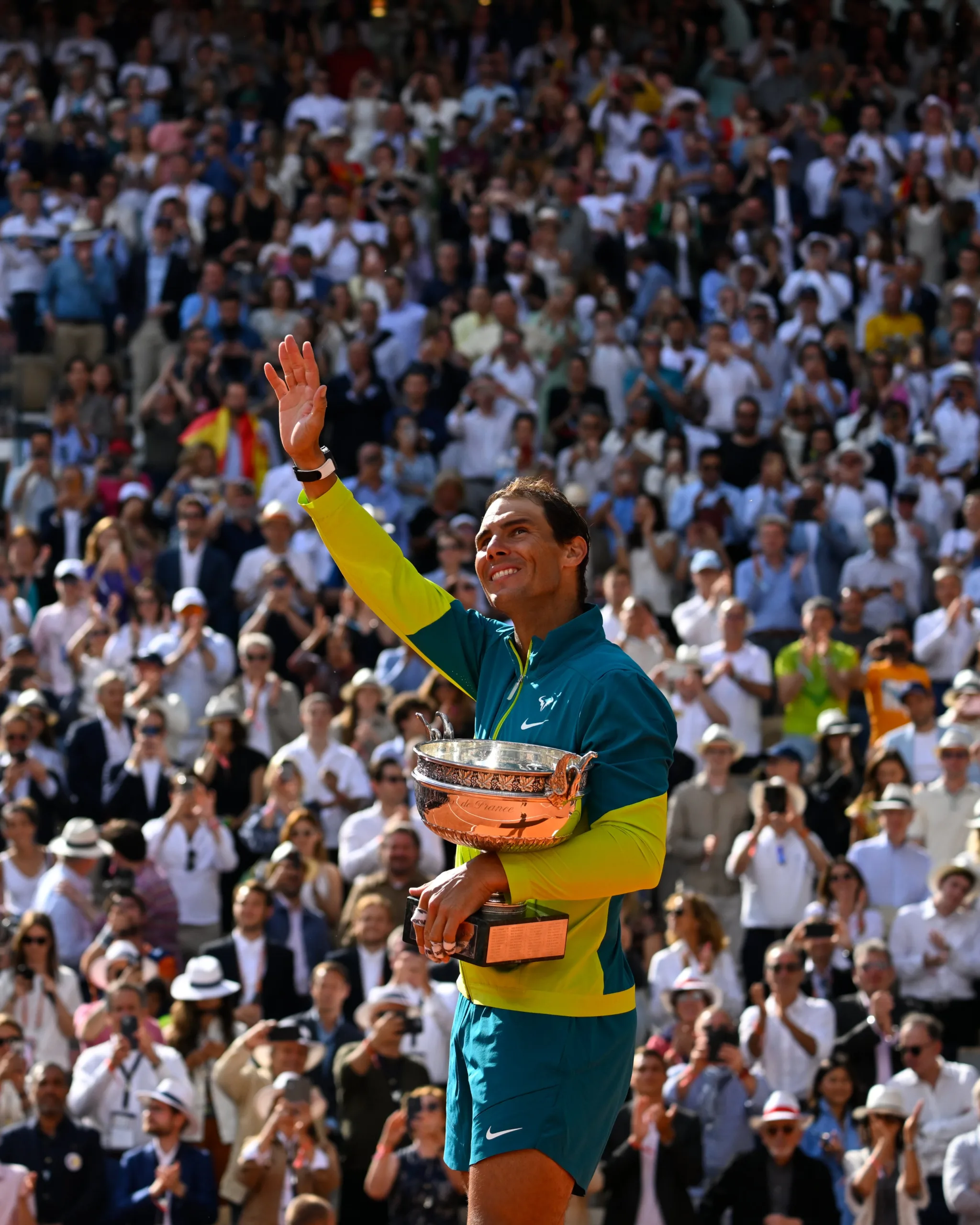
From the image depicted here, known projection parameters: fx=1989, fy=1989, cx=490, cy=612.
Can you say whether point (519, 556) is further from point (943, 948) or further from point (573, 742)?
point (943, 948)

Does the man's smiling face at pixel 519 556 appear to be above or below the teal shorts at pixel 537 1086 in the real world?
above

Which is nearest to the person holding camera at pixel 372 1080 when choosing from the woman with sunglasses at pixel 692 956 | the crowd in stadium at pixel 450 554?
the crowd in stadium at pixel 450 554

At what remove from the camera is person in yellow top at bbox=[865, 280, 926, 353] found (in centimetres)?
1748

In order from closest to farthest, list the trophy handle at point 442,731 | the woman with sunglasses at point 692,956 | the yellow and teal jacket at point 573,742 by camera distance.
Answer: the yellow and teal jacket at point 573,742 → the trophy handle at point 442,731 → the woman with sunglasses at point 692,956

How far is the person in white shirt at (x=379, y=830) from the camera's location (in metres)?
11.2

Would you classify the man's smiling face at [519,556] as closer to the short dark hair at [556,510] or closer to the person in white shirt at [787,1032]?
the short dark hair at [556,510]

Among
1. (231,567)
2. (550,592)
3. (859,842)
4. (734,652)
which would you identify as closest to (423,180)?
(231,567)

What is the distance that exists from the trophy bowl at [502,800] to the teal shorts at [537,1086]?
370 millimetres

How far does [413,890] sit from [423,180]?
16.2 metres

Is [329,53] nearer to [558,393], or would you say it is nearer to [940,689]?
[558,393]

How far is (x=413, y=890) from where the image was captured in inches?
145

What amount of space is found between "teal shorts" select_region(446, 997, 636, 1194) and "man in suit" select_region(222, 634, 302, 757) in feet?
29.7

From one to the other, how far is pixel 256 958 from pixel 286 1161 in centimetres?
162

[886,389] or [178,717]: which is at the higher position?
[886,389]
